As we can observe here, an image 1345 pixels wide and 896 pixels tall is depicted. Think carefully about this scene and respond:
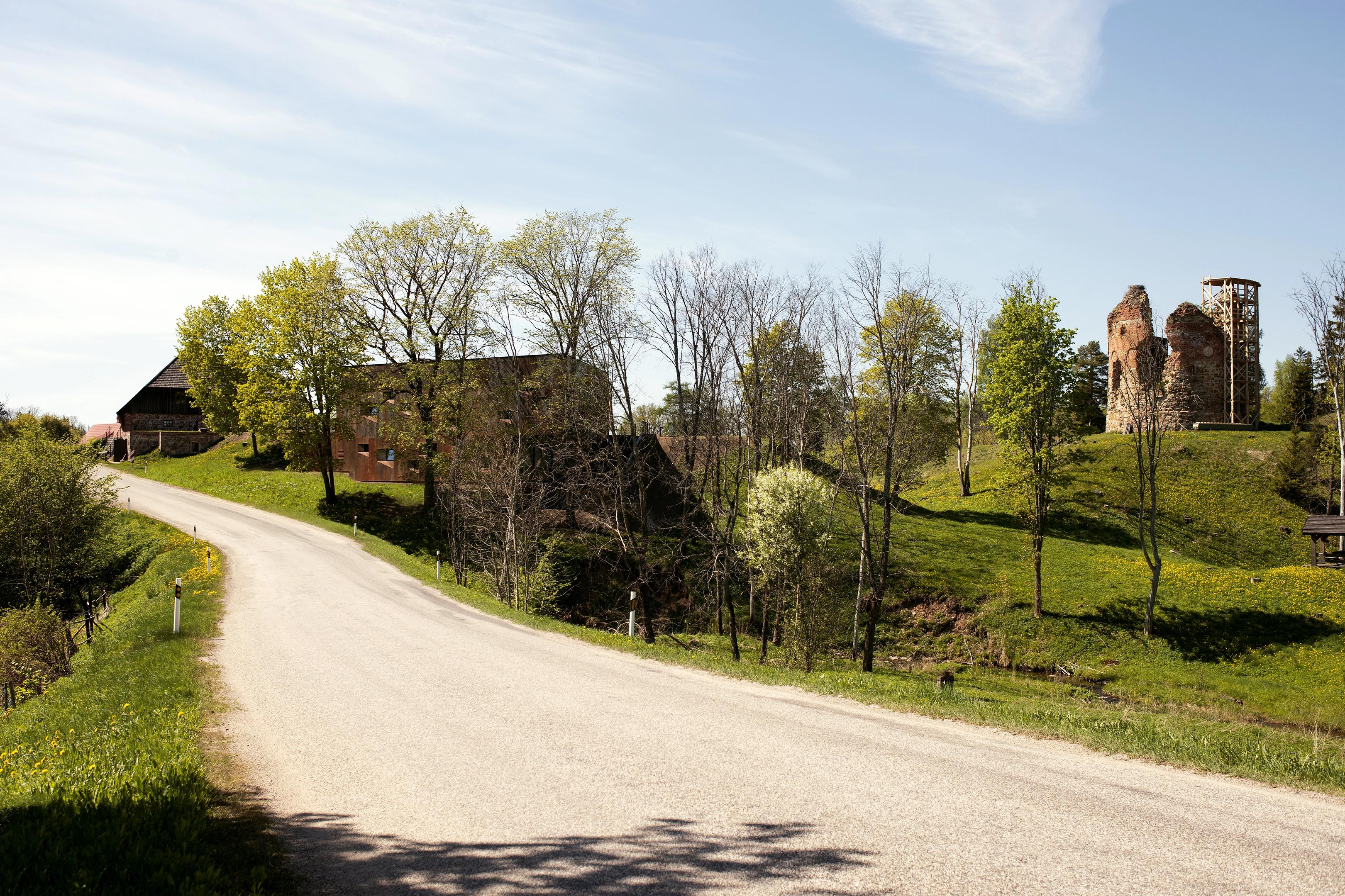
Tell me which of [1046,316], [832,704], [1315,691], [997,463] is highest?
[1046,316]

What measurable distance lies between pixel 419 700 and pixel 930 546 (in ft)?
102

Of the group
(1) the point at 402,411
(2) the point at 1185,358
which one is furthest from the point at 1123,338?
(1) the point at 402,411

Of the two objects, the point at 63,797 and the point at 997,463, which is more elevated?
the point at 997,463

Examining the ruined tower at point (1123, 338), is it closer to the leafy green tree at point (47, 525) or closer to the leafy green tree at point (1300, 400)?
the leafy green tree at point (1300, 400)

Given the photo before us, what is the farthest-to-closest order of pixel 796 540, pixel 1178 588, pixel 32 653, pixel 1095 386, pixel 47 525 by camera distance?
pixel 1095 386
pixel 1178 588
pixel 47 525
pixel 796 540
pixel 32 653

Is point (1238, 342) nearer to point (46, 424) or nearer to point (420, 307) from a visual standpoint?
point (420, 307)

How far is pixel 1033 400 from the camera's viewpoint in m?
33.4

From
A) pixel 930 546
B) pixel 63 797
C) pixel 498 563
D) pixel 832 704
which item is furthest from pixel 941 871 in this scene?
pixel 930 546

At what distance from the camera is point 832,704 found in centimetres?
1229

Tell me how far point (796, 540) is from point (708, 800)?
641 inches

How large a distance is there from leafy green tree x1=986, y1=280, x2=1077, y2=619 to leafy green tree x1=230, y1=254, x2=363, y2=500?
110ft

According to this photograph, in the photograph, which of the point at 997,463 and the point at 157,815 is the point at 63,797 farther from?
the point at 997,463

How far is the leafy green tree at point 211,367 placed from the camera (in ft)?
186

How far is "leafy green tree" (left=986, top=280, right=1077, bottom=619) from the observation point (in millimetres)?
33250
